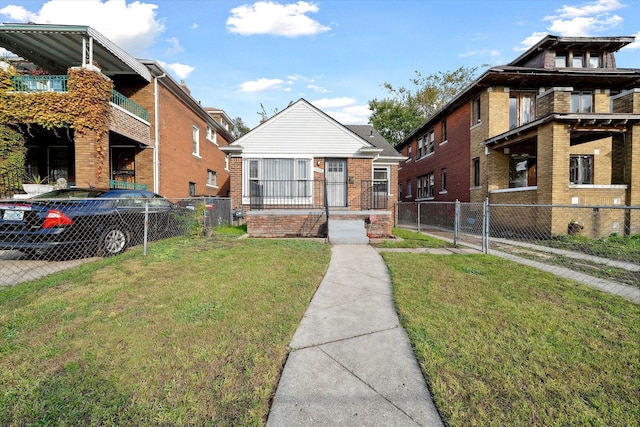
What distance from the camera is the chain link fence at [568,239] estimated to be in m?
5.94

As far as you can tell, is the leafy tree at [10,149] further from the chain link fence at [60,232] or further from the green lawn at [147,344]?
the green lawn at [147,344]

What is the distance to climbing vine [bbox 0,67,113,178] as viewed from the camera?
1029cm

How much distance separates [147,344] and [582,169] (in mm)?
19047

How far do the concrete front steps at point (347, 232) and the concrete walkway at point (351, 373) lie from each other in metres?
4.95

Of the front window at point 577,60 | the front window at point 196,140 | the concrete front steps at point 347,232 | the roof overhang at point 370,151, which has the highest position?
the front window at point 577,60

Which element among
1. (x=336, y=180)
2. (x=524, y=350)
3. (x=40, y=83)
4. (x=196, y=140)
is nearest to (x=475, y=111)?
(x=336, y=180)

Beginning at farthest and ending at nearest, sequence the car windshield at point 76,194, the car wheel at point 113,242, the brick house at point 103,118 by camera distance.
Result: the brick house at point 103,118
the car windshield at point 76,194
the car wheel at point 113,242

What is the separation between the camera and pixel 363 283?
5.02 metres

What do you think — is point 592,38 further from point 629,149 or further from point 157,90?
point 157,90

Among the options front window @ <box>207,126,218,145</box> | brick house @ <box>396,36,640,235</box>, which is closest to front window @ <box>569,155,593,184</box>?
brick house @ <box>396,36,640,235</box>

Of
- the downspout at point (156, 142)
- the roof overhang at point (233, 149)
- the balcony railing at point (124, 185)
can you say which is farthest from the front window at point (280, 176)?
the balcony railing at point (124, 185)

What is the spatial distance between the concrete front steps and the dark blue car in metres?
5.21

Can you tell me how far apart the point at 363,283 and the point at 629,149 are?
1392cm

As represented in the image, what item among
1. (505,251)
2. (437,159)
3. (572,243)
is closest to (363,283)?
(505,251)
